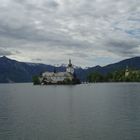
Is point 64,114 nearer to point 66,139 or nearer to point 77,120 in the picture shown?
point 77,120

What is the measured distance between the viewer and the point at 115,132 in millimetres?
55938

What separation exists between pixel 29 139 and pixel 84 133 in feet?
30.4

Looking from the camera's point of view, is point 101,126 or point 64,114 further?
point 64,114

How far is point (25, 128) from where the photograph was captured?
200 ft

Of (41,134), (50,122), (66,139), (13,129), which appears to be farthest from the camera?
(50,122)

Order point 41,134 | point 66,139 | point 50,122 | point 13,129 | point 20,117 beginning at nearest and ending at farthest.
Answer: point 66,139
point 41,134
point 13,129
point 50,122
point 20,117

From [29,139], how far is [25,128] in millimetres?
9420

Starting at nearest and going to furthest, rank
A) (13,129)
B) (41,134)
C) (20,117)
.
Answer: (41,134), (13,129), (20,117)

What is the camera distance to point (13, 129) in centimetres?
6028

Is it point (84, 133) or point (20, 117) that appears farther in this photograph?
point (20, 117)

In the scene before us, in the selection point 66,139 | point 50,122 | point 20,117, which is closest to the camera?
point 66,139

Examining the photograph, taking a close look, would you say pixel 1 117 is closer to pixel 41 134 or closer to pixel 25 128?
pixel 25 128

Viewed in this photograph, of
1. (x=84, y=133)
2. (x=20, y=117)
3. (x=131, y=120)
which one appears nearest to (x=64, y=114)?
(x=20, y=117)

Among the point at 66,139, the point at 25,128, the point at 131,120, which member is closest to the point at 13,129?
the point at 25,128
